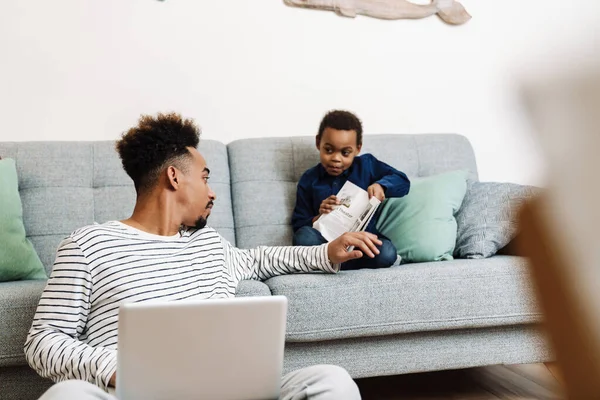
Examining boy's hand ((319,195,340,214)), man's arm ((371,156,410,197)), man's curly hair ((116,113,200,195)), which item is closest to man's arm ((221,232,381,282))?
man's curly hair ((116,113,200,195))

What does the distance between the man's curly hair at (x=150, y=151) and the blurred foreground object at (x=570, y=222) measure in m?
1.29

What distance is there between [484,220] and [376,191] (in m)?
0.40

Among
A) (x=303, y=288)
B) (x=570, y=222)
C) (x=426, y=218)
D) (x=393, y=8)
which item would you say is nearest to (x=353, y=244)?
(x=303, y=288)

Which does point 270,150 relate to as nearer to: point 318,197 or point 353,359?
point 318,197

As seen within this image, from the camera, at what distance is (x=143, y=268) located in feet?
4.57

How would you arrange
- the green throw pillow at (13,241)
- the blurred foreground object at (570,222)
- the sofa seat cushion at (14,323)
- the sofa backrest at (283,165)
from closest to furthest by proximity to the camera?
the blurred foreground object at (570,222), the sofa seat cushion at (14,323), the green throw pillow at (13,241), the sofa backrest at (283,165)

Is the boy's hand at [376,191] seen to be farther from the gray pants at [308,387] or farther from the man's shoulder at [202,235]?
the gray pants at [308,387]

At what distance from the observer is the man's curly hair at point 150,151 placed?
5.14 ft

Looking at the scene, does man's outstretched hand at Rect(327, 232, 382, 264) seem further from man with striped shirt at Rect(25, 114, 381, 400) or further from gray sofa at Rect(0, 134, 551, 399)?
gray sofa at Rect(0, 134, 551, 399)

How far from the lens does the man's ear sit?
1.56m

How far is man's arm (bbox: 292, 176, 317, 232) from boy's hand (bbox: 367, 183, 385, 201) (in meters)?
0.22

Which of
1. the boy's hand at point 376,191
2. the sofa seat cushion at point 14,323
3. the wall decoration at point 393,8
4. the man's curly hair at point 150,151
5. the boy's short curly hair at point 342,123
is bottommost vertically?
the sofa seat cushion at point 14,323

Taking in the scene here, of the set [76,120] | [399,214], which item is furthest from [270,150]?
[76,120]

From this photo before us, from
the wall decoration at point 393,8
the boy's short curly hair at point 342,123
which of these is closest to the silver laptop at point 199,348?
the boy's short curly hair at point 342,123
